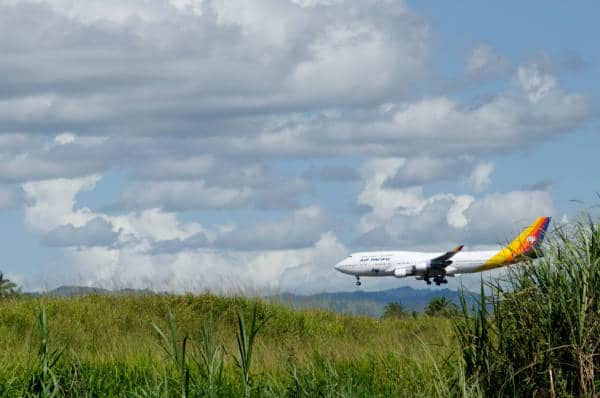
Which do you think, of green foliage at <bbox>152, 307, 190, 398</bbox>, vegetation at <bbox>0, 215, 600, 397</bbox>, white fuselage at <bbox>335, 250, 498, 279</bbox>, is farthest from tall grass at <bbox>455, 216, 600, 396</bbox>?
white fuselage at <bbox>335, 250, 498, 279</bbox>

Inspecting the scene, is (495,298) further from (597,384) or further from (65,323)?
(65,323)

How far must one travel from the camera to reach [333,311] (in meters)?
29.9

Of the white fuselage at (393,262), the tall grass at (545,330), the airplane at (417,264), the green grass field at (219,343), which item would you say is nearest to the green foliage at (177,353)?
the green grass field at (219,343)

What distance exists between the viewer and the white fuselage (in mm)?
86312

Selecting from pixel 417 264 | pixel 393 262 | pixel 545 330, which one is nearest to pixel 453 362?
pixel 545 330

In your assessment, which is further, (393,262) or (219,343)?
(393,262)

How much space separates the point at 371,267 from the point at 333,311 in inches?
2235

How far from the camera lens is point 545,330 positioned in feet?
41.3

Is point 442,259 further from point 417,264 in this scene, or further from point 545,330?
point 545,330

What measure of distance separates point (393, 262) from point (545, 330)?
245 feet

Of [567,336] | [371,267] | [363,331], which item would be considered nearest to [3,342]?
[363,331]

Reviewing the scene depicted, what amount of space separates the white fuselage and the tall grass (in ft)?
230

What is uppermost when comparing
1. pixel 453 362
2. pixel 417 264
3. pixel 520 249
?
pixel 417 264

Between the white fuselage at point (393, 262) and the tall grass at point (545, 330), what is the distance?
70086 mm
